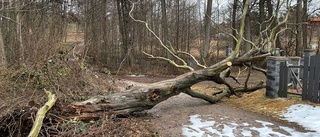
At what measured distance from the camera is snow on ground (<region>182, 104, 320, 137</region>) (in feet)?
16.2

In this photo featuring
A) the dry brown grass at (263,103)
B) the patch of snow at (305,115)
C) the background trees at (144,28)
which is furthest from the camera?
the background trees at (144,28)

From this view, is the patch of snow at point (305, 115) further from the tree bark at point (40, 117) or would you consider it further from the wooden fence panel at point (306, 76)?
the tree bark at point (40, 117)

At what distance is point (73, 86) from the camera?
6.42m

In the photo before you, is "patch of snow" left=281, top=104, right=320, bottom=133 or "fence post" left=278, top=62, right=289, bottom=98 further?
"fence post" left=278, top=62, right=289, bottom=98

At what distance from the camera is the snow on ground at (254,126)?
4941mm

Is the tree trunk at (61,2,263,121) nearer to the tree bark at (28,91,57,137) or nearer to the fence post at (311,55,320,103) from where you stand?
the tree bark at (28,91,57,137)

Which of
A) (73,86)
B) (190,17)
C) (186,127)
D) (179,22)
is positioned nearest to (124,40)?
(179,22)

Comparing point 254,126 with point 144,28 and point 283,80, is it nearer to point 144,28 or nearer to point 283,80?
point 283,80

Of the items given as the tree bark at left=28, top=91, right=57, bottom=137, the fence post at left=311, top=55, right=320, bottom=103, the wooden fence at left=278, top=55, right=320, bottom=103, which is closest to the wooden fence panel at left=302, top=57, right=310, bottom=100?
the wooden fence at left=278, top=55, right=320, bottom=103

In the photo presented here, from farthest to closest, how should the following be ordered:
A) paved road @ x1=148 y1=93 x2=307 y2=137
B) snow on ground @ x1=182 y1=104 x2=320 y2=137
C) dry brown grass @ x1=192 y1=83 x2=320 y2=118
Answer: dry brown grass @ x1=192 y1=83 x2=320 y2=118, paved road @ x1=148 y1=93 x2=307 y2=137, snow on ground @ x1=182 y1=104 x2=320 y2=137

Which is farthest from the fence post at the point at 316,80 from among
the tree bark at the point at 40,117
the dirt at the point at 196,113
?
the tree bark at the point at 40,117

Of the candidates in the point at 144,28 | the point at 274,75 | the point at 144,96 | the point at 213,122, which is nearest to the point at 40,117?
the point at 144,96

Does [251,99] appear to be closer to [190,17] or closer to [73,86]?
[73,86]

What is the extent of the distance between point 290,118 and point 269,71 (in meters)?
2.01
